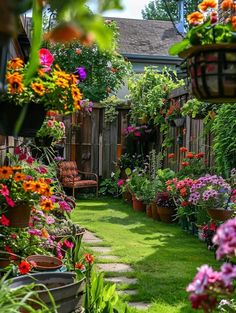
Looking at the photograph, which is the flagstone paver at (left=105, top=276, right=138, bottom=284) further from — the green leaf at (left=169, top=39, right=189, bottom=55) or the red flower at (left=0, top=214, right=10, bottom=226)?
the green leaf at (left=169, top=39, right=189, bottom=55)

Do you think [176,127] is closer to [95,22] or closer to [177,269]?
[177,269]

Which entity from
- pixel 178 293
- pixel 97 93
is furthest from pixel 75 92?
pixel 97 93

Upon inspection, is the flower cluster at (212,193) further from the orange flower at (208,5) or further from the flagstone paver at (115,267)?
the orange flower at (208,5)

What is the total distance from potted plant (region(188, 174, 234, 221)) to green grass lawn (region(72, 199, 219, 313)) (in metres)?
0.47

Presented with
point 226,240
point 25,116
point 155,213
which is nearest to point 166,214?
point 155,213

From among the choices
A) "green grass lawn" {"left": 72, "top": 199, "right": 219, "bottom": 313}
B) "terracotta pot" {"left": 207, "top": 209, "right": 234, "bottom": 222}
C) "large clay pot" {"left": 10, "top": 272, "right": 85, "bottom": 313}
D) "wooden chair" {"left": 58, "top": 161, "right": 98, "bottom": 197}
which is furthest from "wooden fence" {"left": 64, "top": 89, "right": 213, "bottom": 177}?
"large clay pot" {"left": 10, "top": 272, "right": 85, "bottom": 313}

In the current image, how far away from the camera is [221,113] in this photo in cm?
576

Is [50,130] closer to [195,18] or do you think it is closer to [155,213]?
[195,18]

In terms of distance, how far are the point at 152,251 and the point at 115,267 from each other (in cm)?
84

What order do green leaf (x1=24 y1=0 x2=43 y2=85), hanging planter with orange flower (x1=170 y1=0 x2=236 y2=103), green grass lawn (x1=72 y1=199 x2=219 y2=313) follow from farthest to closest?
green grass lawn (x1=72 y1=199 x2=219 y2=313), hanging planter with orange flower (x1=170 y1=0 x2=236 y2=103), green leaf (x1=24 y1=0 x2=43 y2=85)

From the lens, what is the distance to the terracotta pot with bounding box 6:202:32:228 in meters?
3.08

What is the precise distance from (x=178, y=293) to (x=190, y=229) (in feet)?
8.99

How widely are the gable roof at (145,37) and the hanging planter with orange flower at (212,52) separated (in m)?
13.8

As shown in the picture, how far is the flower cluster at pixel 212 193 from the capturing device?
16.8ft
